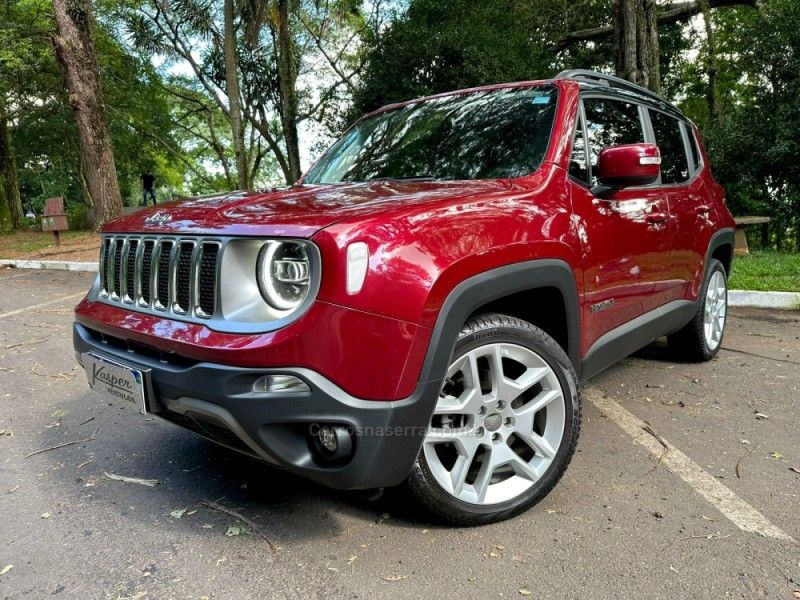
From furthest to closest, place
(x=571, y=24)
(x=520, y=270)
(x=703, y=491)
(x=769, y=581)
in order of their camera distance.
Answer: (x=571, y=24)
(x=703, y=491)
(x=520, y=270)
(x=769, y=581)

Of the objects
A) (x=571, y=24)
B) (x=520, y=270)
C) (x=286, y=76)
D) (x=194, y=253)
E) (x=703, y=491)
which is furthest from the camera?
(x=286, y=76)

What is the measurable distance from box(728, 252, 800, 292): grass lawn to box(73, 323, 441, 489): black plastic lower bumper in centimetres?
571

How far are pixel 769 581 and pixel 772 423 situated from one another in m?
1.55

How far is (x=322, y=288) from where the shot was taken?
1782mm

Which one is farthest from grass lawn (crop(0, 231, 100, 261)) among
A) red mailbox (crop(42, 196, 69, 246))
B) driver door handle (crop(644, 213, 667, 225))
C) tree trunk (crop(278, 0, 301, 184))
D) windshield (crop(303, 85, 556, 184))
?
driver door handle (crop(644, 213, 667, 225))

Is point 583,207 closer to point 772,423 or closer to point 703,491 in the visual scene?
point 703,491

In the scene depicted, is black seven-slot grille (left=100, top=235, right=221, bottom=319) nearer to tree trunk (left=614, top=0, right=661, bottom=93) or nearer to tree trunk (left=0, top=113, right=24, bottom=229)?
tree trunk (left=614, top=0, right=661, bottom=93)

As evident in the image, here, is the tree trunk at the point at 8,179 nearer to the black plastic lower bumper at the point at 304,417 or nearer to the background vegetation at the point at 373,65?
the background vegetation at the point at 373,65

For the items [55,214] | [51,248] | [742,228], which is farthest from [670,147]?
[51,248]

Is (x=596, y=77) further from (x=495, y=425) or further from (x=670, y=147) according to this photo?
(x=495, y=425)

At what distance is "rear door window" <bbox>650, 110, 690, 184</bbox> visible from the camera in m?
3.62

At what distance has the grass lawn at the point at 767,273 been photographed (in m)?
6.31

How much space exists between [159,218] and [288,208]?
Result: 61cm

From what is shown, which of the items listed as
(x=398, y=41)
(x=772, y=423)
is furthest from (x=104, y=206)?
(x=772, y=423)
